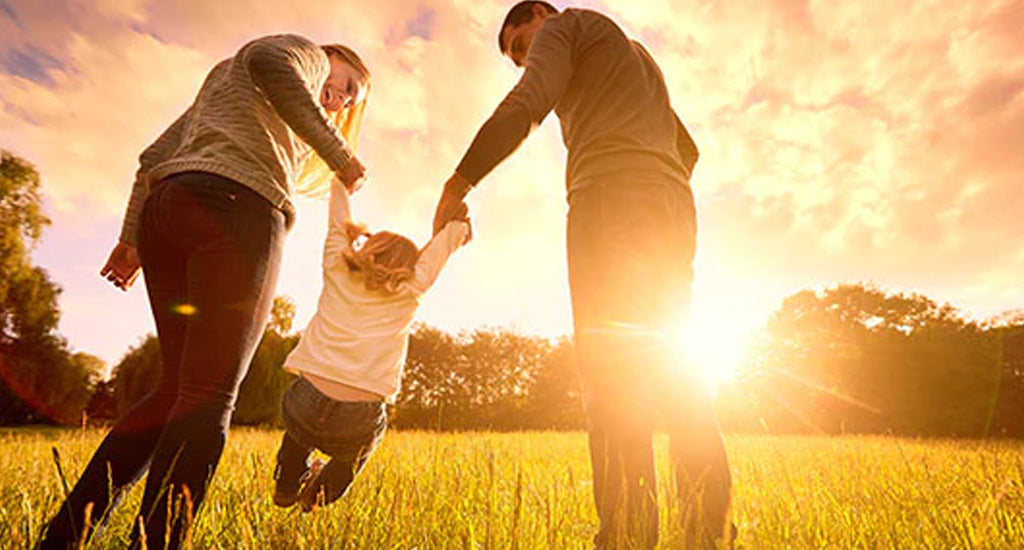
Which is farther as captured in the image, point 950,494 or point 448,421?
point 448,421

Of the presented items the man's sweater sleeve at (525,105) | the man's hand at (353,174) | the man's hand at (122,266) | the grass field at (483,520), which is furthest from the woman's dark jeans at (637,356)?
the man's hand at (122,266)

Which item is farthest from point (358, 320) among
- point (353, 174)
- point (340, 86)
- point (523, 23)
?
point (523, 23)

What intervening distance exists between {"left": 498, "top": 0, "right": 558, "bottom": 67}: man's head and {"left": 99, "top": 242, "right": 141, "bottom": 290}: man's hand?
2.11 metres

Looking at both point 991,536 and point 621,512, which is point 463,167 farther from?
point 991,536

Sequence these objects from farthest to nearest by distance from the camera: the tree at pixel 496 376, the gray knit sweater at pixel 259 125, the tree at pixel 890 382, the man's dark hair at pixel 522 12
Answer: the tree at pixel 496 376, the tree at pixel 890 382, the man's dark hair at pixel 522 12, the gray knit sweater at pixel 259 125

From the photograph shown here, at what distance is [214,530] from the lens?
78.4 inches

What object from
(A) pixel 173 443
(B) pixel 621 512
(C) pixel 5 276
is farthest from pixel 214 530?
(C) pixel 5 276

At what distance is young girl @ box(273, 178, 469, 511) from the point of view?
2273 millimetres

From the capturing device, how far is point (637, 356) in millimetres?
1956

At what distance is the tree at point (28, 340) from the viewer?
68.1ft

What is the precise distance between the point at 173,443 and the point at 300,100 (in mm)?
1224

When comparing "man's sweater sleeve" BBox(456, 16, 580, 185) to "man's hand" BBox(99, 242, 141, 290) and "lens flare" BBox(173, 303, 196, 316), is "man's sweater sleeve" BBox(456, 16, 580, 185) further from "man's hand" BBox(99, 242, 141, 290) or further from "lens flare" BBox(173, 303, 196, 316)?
"man's hand" BBox(99, 242, 141, 290)

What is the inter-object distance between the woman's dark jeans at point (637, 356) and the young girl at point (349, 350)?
0.66 meters

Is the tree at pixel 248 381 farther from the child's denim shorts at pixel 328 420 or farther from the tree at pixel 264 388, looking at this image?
the child's denim shorts at pixel 328 420
